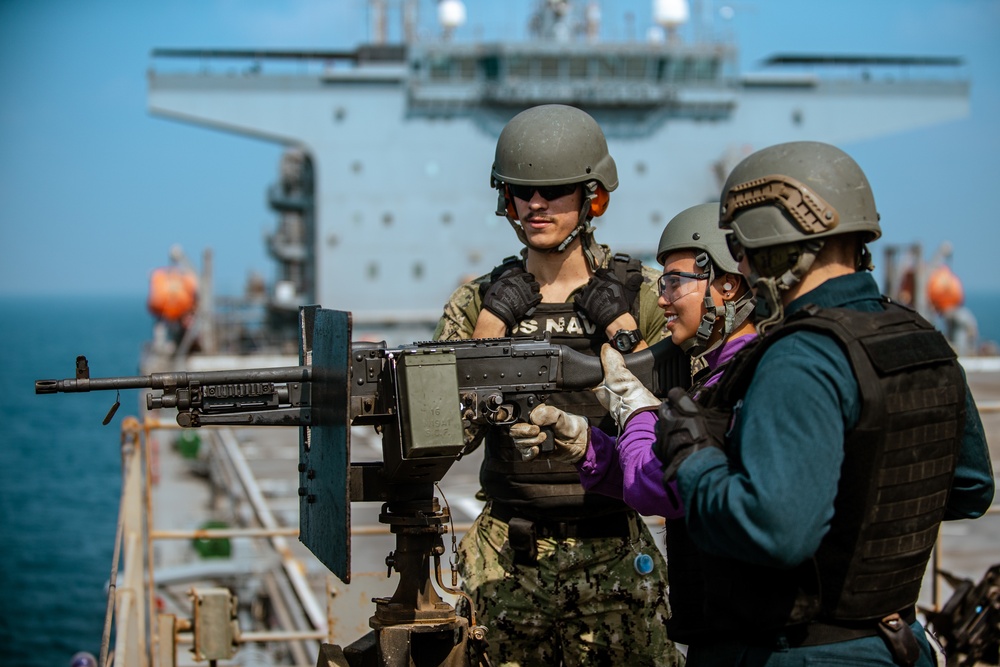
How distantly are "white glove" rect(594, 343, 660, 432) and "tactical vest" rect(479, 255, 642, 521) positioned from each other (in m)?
0.58

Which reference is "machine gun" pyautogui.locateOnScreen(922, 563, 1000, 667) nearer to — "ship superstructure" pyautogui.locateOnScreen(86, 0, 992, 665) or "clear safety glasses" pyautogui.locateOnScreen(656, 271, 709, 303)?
"clear safety glasses" pyautogui.locateOnScreen(656, 271, 709, 303)

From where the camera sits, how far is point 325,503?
311cm

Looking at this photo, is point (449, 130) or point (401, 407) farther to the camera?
point (449, 130)

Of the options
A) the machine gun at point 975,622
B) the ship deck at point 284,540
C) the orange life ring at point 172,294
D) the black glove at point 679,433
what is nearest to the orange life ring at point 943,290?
the ship deck at point 284,540

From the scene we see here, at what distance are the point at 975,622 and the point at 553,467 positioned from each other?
111 inches

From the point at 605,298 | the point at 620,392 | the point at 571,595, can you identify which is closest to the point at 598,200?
the point at 605,298

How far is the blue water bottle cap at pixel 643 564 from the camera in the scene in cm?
393

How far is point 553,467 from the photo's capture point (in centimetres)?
391

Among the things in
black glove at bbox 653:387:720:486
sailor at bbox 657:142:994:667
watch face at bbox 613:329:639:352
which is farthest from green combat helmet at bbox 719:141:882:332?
watch face at bbox 613:329:639:352

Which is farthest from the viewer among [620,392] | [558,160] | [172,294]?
[172,294]

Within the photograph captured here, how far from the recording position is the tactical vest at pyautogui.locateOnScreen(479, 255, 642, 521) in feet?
12.8

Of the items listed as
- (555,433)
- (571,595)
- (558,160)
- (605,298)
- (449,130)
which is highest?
(449,130)

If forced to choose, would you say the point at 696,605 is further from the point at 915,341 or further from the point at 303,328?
the point at 303,328

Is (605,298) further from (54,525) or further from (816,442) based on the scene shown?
(54,525)
